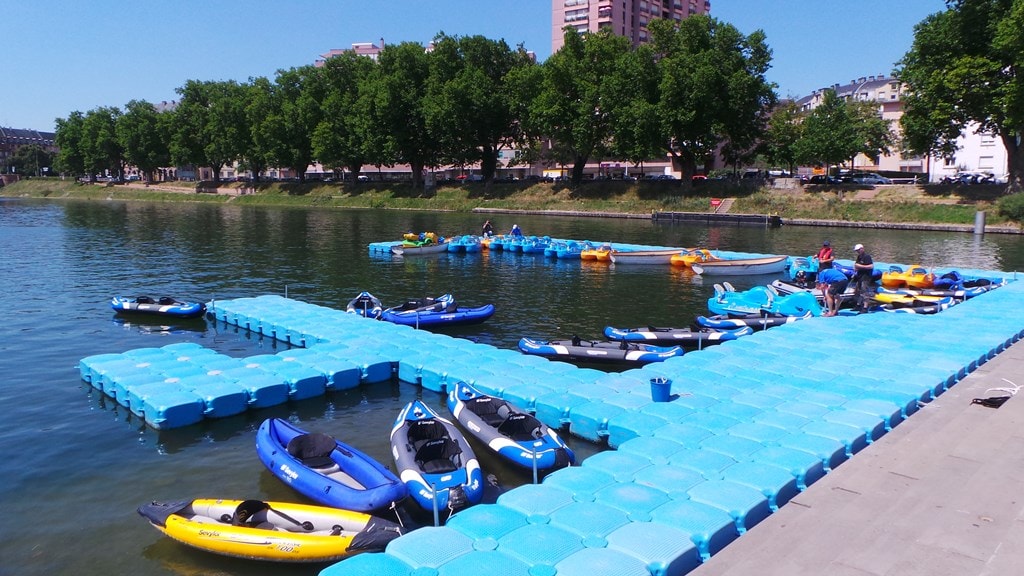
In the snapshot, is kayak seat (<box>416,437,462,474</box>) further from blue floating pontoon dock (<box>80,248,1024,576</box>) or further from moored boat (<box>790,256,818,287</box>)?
moored boat (<box>790,256,818,287</box>)

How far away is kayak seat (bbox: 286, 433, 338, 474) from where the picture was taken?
1344cm

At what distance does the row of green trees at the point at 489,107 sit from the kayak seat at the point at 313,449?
68005 mm

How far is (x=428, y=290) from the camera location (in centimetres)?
3641

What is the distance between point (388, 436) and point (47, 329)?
62.9 feet

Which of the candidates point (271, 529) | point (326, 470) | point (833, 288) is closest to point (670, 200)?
point (833, 288)

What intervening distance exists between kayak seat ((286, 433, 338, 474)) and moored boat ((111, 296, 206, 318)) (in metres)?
17.6

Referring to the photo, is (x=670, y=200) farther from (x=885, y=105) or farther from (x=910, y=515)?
(x=910, y=515)

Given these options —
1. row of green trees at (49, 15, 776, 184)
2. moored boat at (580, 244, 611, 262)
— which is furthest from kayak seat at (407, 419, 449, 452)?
row of green trees at (49, 15, 776, 184)

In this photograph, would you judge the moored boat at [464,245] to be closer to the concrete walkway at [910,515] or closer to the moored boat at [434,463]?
the moored boat at [434,463]

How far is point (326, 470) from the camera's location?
13219 mm

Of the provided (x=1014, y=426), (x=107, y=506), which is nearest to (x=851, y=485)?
(x=1014, y=426)

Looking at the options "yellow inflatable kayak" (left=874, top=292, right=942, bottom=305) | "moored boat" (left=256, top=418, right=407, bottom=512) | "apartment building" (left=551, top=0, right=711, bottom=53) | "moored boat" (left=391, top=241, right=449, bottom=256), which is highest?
"apartment building" (left=551, top=0, right=711, bottom=53)

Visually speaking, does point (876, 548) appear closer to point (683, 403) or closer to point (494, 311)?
point (683, 403)

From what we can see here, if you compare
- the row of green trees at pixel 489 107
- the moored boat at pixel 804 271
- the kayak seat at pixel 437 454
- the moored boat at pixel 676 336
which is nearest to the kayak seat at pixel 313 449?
the kayak seat at pixel 437 454
